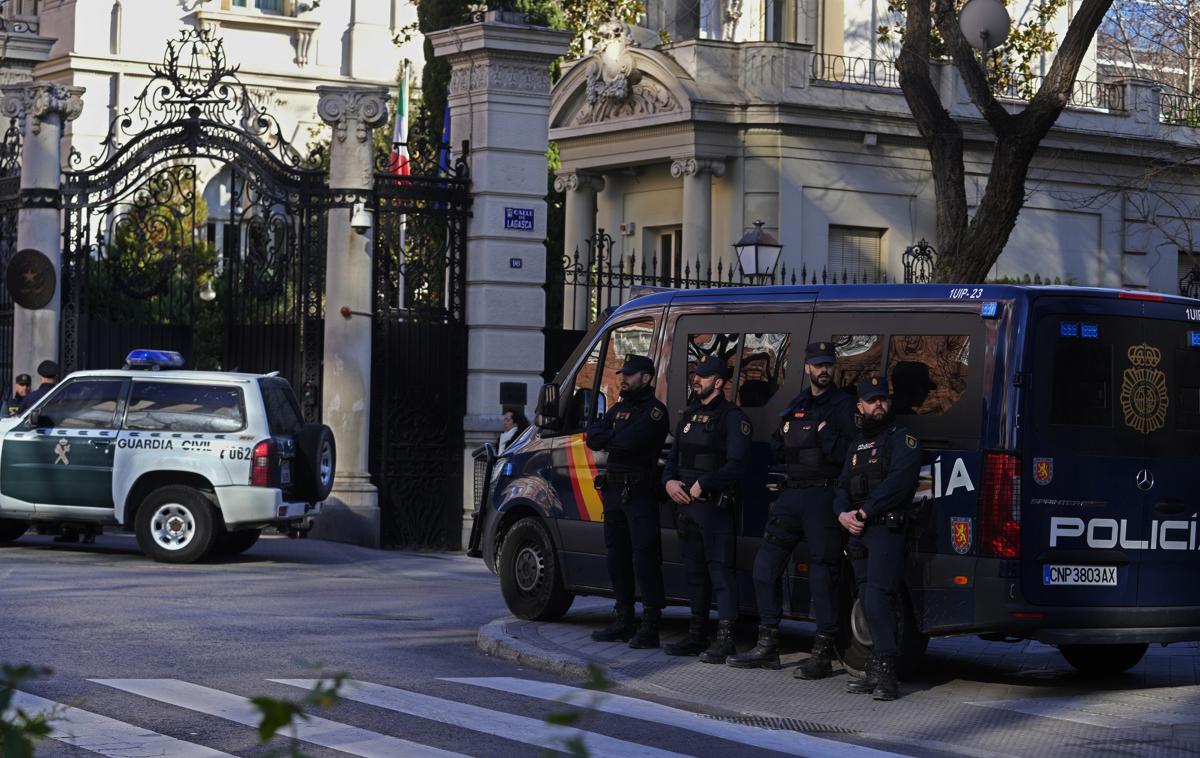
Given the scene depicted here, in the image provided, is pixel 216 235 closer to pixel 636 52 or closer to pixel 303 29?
pixel 303 29

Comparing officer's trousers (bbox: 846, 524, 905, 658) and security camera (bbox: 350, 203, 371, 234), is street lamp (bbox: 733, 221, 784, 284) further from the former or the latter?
officer's trousers (bbox: 846, 524, 905, 658)

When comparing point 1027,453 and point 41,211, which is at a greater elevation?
point 41,211

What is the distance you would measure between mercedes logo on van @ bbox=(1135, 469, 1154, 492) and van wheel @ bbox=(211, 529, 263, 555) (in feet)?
30.3

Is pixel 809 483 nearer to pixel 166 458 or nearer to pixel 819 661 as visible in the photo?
pixel 819 661

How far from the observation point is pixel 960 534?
31.8ft

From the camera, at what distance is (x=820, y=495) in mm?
10133

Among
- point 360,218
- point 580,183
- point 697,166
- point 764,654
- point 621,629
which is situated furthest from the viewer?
point 580,183

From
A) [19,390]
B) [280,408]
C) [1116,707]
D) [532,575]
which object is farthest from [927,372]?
[19,390]

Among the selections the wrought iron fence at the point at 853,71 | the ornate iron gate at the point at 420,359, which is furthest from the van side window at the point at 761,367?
the wrought iron fence at the point at 853,71

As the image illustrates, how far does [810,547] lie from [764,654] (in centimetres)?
76

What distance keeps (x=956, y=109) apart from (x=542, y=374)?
14.3m

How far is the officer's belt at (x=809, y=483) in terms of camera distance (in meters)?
10.1

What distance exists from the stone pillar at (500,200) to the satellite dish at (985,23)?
5059mm

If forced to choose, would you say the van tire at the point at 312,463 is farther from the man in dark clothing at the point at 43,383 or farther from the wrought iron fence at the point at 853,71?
the wrought iron fence at the point at 853,71
